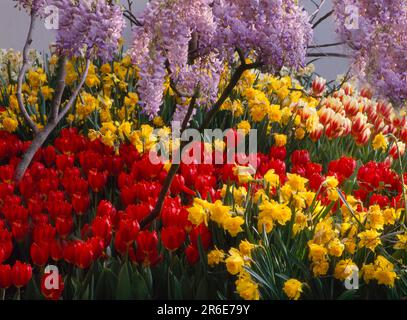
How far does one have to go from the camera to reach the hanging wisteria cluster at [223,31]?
1.84 meters

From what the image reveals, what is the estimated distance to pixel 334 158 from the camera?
3.11 meters

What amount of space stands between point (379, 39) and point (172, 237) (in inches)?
29.7

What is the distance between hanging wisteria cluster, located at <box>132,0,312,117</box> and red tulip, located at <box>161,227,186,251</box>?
403mm

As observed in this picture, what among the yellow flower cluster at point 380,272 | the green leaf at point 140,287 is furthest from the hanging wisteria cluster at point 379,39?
the green leaf at point 140,287

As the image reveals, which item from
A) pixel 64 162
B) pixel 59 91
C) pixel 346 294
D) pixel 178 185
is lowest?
pixel 346 294

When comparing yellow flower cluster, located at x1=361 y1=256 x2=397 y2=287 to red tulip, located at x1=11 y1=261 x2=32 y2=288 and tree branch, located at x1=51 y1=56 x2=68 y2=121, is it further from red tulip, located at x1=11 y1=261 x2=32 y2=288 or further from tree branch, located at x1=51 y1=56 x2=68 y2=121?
tree branch, located at x1=51 y1=56 x2=68 y2=121

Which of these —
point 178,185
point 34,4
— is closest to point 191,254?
point 178,185

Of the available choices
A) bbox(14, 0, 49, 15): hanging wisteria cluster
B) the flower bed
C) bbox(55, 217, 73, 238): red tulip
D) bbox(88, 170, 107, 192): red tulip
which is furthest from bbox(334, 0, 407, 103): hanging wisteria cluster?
bbox(14, 0, 49, 15): hanging wisteria cluster

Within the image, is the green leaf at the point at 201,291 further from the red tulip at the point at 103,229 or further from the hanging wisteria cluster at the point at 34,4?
the hanging wisteria cluster at the point at 34,4

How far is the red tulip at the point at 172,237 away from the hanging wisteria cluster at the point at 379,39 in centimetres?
64

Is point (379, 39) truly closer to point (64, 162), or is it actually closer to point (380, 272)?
point (380, 272)

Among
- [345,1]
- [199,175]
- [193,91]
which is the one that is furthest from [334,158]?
[345,1]

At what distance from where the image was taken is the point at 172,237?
1.97m

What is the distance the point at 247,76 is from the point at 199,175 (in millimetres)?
1497
